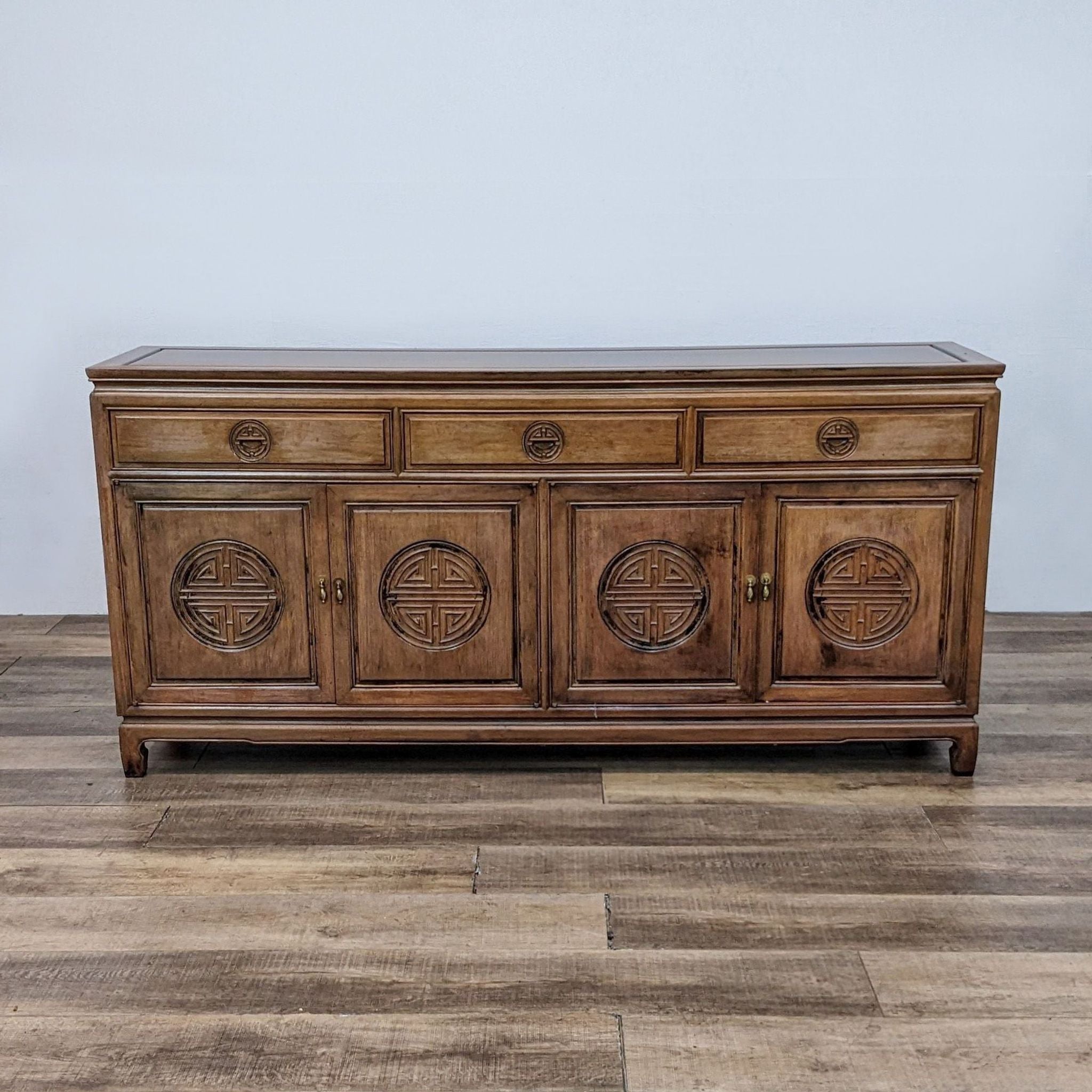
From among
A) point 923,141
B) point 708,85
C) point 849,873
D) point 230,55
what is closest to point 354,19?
point 230,55

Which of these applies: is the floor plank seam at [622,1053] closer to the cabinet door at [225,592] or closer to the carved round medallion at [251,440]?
the cabinet door at [225,592]

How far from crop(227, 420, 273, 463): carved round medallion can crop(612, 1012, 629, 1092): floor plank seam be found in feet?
4.49

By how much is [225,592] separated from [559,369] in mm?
875

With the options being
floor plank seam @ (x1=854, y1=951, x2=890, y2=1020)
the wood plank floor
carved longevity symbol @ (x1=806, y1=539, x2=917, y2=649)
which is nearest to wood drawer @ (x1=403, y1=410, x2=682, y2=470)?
carved longevity symbol @ (x1=806, y1=539, x2=917, y2=649)

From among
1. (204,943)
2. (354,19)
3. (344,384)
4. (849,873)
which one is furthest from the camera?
(354,19)

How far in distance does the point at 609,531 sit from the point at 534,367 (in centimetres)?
39

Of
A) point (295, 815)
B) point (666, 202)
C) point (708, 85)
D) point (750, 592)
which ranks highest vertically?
point (708, 85)

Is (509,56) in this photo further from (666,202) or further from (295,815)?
(295,815)

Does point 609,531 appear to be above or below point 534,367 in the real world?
below

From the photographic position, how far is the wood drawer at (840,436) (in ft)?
8.98

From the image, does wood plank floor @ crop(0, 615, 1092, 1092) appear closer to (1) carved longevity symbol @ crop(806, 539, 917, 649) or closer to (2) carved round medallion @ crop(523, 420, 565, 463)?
(1) carved longevity symbol @ crop(806, 539, 917, 649)

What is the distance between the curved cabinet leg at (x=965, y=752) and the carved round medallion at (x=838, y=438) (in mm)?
674

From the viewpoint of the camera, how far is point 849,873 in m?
2.49

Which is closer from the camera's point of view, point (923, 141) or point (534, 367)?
point (534, 367)
